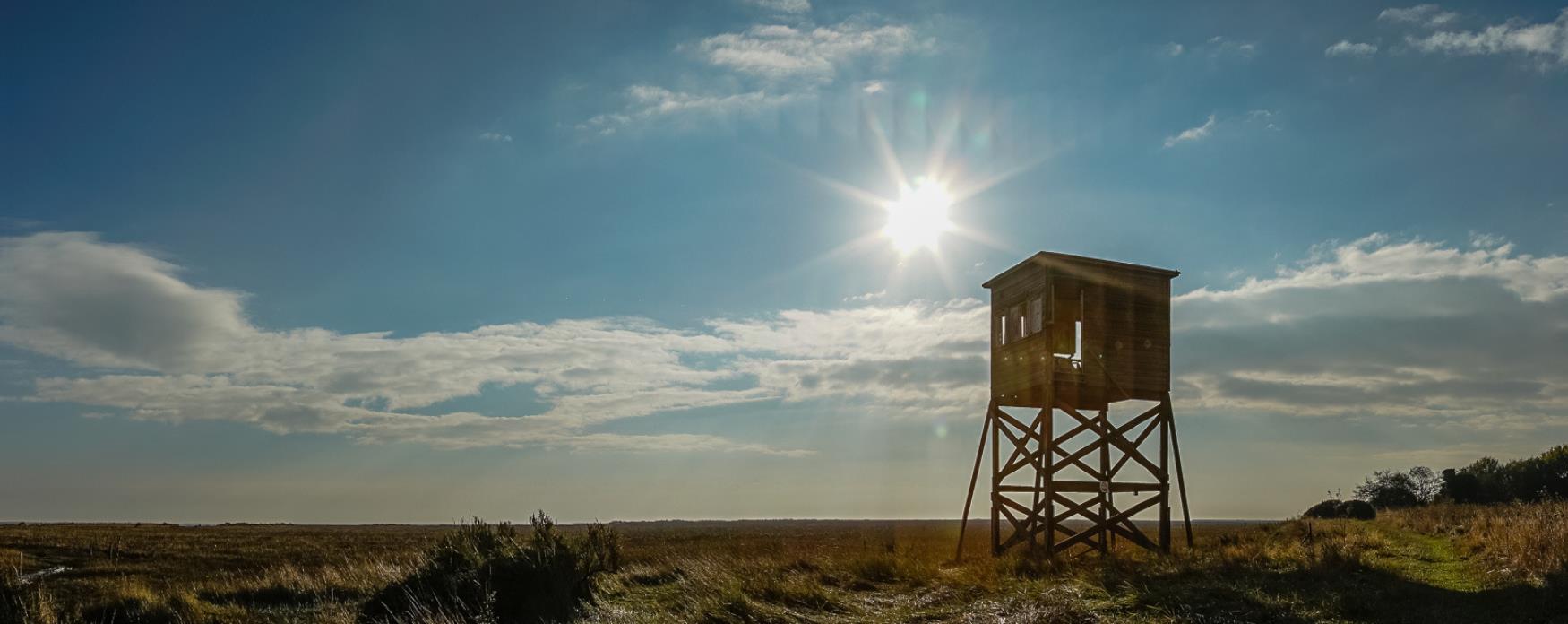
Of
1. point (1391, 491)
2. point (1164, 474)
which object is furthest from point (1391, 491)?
point (1164, 474)

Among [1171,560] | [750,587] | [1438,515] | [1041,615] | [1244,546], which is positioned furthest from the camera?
[1438,515]

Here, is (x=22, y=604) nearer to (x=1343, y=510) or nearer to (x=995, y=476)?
(x=995, y=476)

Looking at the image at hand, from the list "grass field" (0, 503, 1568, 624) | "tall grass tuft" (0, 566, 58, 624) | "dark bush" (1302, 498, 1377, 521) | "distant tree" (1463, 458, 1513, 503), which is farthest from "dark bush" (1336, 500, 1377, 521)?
"tall grass tuft" (0, 566, 58, 624)

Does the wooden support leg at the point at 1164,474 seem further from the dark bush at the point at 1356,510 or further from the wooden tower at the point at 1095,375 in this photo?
the dark bush at the point at 1356,510

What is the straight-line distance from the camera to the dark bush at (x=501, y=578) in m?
17.2

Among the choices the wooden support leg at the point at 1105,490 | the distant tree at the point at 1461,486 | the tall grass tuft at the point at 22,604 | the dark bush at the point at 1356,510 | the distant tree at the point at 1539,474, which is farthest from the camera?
the distant tree at the point at 1461,486

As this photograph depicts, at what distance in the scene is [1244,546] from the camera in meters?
20.3

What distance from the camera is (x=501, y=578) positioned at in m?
18.9

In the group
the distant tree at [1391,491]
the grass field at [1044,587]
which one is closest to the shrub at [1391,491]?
the distant tree at [1391,491]

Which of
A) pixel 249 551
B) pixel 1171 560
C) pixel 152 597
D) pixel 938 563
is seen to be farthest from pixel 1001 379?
pixel 249 551

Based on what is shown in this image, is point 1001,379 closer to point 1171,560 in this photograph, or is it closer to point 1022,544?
point 1022,544

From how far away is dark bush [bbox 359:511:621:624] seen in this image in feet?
56.5

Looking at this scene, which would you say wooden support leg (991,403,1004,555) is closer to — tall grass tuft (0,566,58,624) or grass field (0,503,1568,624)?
grass field (0,503,1568,624)

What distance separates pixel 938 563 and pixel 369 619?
37.9 ft
